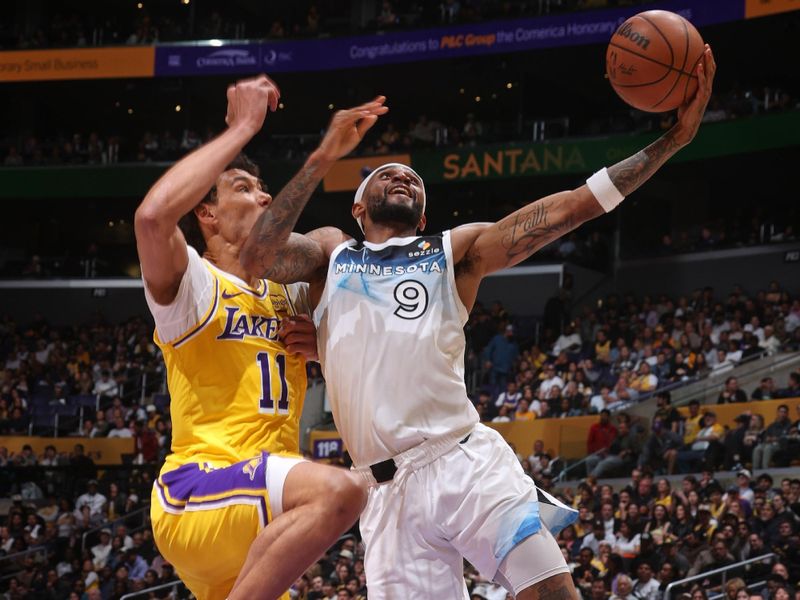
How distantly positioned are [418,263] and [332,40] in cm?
2293

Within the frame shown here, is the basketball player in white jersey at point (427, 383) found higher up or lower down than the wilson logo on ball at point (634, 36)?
lower down

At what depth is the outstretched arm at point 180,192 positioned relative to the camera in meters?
3.97

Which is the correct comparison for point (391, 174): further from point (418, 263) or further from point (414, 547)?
point (414, 547)

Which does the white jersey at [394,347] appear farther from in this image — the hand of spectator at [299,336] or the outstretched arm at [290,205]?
the outstretched arm at [290,205]

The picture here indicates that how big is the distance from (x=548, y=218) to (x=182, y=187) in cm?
161

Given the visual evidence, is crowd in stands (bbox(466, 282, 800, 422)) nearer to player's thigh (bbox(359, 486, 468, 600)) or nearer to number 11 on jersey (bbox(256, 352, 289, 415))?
player's thigh (bbox(359, 486, 468, 600))

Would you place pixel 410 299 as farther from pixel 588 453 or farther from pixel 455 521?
pixel 588 453

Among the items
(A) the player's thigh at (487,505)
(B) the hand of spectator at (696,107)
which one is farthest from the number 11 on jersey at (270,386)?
(B) the hand of spectator at (696,107)

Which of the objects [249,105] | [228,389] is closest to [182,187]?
[249,105]

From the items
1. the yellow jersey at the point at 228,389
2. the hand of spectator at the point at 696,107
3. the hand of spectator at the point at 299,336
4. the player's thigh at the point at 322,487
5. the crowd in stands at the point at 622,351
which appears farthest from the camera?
the crowd in stands at the point at 622,351

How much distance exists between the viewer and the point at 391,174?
5.10 m

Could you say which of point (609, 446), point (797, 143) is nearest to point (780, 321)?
point (609, 446)

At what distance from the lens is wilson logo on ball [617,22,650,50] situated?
16.6ft

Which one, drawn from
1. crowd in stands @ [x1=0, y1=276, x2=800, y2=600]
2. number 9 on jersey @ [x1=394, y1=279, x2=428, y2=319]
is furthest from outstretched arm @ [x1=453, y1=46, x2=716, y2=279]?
crowd in stands @ [x1=0, y1=276, x2=800, y2=600]
